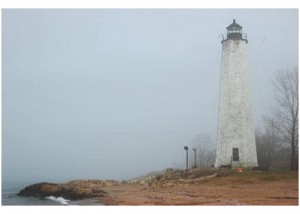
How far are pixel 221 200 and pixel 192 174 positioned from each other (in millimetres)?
9045

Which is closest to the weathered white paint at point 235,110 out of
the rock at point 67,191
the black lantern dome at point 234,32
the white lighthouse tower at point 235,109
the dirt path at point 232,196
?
the white lighthouse tower at point 235,109

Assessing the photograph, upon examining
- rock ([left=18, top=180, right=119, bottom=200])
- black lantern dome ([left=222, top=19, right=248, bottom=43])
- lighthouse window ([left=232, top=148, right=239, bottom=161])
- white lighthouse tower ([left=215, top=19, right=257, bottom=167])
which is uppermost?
black lantern dome ([left=222, top=19, right=248, bottom=43])

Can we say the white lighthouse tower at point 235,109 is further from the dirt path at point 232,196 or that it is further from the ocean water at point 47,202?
the ocean water at point 47,202

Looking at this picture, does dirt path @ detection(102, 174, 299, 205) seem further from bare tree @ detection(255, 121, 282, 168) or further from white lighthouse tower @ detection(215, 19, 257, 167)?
bare tree @ detection(255, 121, 282, 168)

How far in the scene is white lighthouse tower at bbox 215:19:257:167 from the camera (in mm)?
22359

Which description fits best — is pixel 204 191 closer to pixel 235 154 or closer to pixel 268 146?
pixel 235 154

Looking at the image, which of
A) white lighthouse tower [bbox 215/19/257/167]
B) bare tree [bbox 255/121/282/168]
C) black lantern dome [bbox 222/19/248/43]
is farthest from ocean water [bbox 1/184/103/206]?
bare tree [bbox 255/121/282/168]

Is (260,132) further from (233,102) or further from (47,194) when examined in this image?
(47,194)

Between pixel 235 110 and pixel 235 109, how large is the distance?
0.06 m

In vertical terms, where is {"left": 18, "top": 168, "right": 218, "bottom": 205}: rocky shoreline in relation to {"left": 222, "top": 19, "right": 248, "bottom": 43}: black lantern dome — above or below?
below

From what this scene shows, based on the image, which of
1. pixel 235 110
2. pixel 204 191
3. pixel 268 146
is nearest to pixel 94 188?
pixel 204 191

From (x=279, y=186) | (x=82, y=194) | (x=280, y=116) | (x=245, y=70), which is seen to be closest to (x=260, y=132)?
(x=280, y=116)

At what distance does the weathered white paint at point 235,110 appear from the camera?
22.4m

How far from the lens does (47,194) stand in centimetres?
2144
